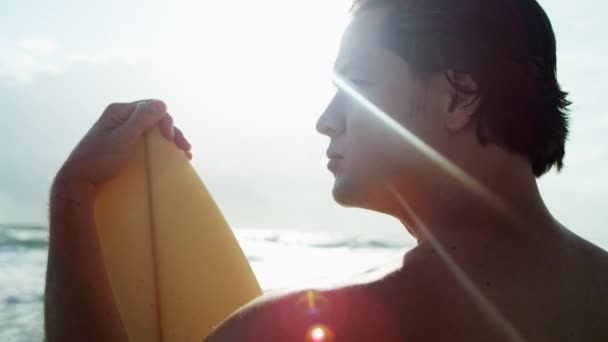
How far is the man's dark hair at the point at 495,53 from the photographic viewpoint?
4.35 ft

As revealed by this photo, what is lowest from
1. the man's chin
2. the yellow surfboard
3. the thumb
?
the yellow surfboard

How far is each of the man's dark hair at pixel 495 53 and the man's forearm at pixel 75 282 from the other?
3.65 feet

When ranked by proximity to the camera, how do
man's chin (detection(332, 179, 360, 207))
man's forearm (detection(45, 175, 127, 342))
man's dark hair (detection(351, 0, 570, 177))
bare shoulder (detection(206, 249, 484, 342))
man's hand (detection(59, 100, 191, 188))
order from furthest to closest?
man's hand (detection(59, 100, 191, 188)) < man's forearm (detection(45, 175, 127, 342)) < man's chin (detection(332, 179, 360, 207)) < man's dark hair (detection(351, 0, 570, 177)) < bare shoulder (detection(206, 249, 484, 342))

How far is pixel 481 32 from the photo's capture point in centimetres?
133

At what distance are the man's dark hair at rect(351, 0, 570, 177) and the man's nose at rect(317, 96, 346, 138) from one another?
0.23 m

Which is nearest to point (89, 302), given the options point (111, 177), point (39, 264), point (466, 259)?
point (111, 177)

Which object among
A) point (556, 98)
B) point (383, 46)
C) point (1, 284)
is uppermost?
point (383, 46)

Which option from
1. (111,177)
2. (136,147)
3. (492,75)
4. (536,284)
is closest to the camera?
(536,284)

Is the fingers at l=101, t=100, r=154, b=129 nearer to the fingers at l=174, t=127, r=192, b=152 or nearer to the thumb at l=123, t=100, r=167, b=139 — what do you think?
the thumb at l=123, t=100, r=167, b=139

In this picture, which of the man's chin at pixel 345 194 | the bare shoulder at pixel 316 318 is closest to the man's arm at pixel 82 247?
the bare shoulder at pixel 316 318

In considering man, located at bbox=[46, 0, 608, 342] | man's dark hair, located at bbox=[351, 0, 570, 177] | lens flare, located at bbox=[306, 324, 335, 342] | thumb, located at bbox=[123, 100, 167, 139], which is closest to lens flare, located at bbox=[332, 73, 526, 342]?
man, located at bbox=[46, 0, 608, 342]

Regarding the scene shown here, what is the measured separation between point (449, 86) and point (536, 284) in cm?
52

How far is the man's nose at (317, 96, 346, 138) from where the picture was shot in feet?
4.97

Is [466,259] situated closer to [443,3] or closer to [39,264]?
[443,3]
